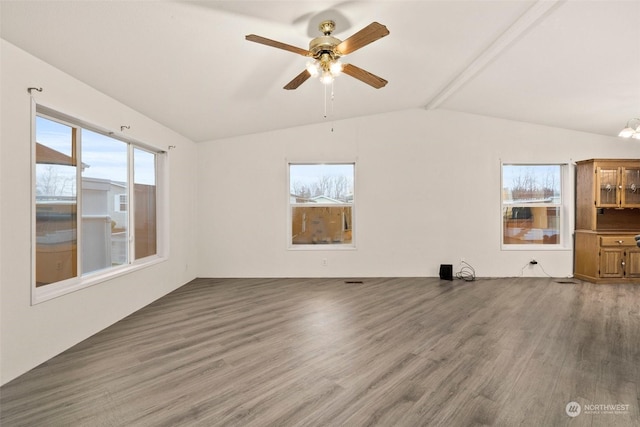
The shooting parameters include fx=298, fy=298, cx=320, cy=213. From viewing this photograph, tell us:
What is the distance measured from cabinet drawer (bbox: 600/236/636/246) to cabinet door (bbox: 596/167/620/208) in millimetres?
543

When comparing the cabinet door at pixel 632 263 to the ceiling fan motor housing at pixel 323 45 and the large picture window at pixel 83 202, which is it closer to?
the ceiling fan motor housing at pixel 323 45

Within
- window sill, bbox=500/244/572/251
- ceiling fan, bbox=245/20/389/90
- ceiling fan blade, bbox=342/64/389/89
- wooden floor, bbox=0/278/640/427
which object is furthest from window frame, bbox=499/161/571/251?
ceiling fan, bbox=245/20/389/90

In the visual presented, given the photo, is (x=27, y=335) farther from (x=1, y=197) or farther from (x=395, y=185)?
(x=395, y=185)

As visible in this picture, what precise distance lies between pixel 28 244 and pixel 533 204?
7000mm

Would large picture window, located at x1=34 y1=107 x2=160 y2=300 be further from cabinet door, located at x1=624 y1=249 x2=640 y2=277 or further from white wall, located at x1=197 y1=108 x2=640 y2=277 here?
cabinet door, located at x1=624 y1=249 x2=640 y2=277

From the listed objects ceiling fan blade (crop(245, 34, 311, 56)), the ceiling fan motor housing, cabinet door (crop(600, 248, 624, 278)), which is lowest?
cabinet door (crop(600, 248, 624, 278))

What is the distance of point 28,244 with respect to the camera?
2.29 meters

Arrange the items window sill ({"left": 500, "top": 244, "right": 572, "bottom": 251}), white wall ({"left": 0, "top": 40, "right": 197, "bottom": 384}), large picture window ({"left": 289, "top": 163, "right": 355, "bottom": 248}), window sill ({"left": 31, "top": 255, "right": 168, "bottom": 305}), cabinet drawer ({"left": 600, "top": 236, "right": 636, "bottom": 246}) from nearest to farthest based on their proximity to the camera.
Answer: white wall ({"left": 0, "top": 40, "right": 197, "bottom": 384}) < window sill ({"left": 31, "top": 255, "right": 168, "bottom": 305}) < cabinet drawer ({"left": 600, "top": 236, "right": 636, "bottom": 246}) < window sill ({"left": 500, "top": 244, "right": 572, "bottom": 251}) < large picture window ({"left": 289, "top": 163, "right": 355, "bottom": 248})

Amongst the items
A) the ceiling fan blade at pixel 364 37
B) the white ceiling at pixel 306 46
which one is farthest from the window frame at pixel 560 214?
the ceiling fan blade at pixel 364 37

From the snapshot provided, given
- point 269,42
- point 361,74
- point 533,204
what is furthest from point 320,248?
point 533,204

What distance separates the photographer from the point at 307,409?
186 cm

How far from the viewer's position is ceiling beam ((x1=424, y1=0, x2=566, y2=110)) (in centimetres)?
252

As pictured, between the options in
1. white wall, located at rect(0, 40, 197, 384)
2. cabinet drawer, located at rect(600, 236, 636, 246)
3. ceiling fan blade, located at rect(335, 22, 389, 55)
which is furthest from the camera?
cabinet drawer, located at rect(600, 236, 636, 246)

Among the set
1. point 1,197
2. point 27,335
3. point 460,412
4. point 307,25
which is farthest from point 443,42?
point 27,335
